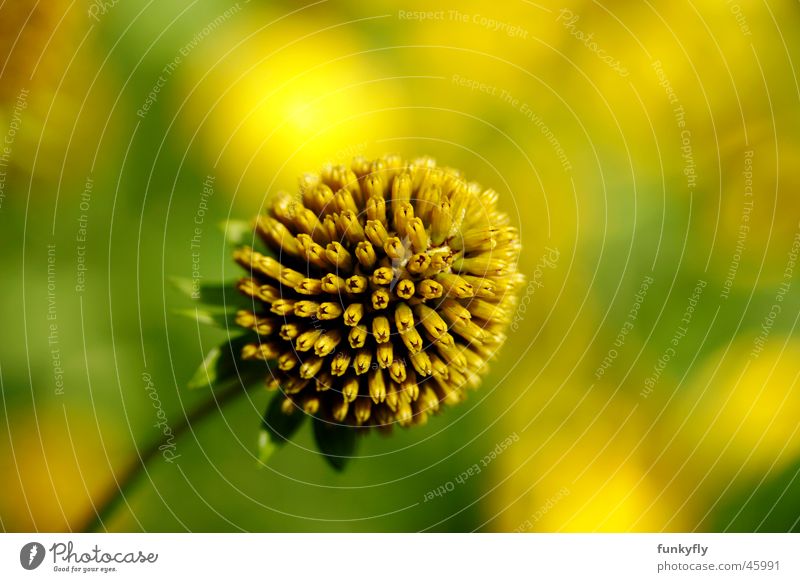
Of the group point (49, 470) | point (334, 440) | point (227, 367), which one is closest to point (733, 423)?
point (334, 440)

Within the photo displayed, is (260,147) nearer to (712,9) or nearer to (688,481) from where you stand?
(712,9)

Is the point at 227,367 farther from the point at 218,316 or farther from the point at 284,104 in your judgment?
the point at 284,104
